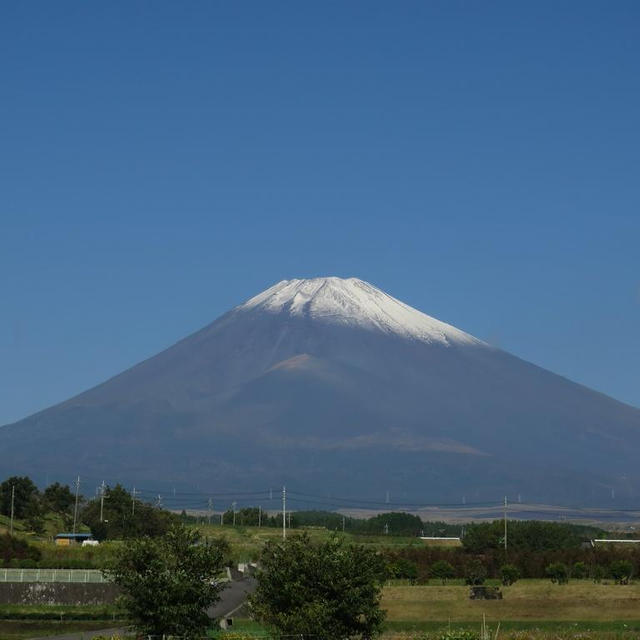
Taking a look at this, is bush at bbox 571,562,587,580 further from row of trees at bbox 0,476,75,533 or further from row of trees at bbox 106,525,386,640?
row of trees at bbox 0,476,75,533

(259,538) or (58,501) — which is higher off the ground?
(58,501)

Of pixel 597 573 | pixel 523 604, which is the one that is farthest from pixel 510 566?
pixel 523 604

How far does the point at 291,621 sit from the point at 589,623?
3253 cm

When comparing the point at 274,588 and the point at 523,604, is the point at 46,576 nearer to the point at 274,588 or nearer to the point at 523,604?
the point at 523,604

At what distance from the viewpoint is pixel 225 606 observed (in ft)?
319

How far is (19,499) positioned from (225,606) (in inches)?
2970

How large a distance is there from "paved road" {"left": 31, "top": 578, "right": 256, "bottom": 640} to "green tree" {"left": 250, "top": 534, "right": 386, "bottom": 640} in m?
6.01

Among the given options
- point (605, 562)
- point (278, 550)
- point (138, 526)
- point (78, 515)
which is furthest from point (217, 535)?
point (278, 550)

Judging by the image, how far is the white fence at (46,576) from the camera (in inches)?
4040

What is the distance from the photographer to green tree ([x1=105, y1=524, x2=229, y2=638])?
202ft

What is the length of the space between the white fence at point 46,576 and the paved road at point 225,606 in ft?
31.7

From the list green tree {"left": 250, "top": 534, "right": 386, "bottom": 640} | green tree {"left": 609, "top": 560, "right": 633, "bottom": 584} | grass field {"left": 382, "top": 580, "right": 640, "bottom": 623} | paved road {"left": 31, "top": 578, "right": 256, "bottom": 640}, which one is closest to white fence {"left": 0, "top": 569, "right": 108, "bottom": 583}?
paved road {"left": 31, "top": 578, "right": 256, "bottom": 640}

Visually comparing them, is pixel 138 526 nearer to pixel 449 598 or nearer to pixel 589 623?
pixel 449 598

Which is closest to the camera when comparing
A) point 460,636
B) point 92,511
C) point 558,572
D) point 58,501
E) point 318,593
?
point 460,636
